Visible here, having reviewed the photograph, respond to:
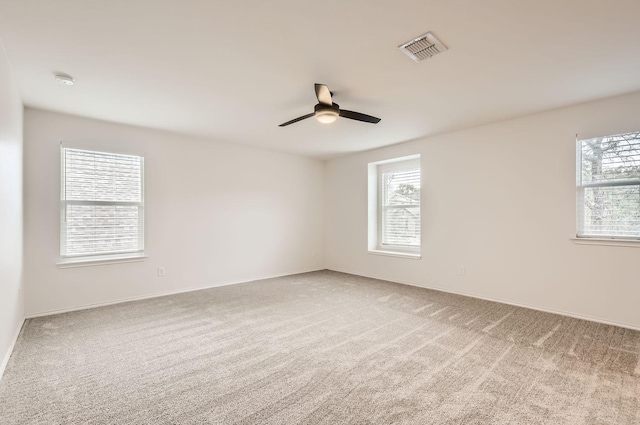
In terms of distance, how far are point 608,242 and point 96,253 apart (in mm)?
6122

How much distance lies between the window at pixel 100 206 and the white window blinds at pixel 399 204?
4.07 m

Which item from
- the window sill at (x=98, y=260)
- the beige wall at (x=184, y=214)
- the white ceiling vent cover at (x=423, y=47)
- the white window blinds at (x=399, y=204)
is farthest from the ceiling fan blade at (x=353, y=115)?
the window sill at (x=98, y=260)

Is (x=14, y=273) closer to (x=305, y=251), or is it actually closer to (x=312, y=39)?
(x=312, y=39)

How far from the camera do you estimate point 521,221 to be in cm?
392

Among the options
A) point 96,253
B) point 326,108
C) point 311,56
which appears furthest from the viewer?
point 96,253

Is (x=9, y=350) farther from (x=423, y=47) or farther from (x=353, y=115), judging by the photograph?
(x=423, y=47)

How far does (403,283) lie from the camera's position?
5.21m

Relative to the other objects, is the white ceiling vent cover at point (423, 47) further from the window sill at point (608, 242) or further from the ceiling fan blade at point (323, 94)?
the window sill at point (608, 242)

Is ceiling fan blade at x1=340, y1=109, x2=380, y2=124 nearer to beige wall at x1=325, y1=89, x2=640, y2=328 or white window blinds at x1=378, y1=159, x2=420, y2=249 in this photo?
beige wall at x1=325, y1=89, x2=640, y2=328

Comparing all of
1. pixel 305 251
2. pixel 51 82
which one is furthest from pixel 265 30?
pixel 305 251

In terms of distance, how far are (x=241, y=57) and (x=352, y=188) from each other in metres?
3.99

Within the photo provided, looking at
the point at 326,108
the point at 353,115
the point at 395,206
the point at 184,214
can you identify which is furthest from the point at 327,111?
the point at 395,206

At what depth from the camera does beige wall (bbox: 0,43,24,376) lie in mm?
2348

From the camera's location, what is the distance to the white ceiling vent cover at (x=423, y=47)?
7.18 feet
